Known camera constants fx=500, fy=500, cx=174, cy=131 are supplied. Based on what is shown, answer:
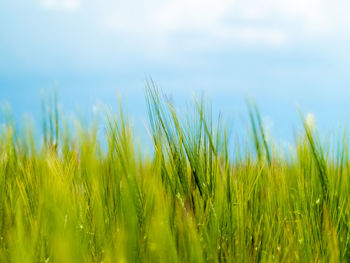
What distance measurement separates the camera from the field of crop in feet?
3.52

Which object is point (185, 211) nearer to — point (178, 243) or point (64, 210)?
point (178, 243)

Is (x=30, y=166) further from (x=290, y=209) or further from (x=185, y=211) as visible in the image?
(x=290, y=209)

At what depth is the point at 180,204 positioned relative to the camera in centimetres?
124

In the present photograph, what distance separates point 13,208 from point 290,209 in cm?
77

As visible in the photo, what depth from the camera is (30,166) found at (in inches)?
62.6

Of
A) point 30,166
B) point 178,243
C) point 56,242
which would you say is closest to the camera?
point 56,242

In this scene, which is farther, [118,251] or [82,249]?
[82,249]

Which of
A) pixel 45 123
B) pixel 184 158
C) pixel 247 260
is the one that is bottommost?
pixel 247 260

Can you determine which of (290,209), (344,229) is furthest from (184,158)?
(344,229)

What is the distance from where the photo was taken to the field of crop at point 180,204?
42.3 inches

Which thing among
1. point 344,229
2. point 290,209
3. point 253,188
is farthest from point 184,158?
point 344,229

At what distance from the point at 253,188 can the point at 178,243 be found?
0.32m

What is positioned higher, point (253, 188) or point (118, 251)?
point (253, 188)

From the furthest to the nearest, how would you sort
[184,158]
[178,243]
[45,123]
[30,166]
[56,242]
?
[45,123] < [30,166] < [184,158] < [178,243] < [56,242]
